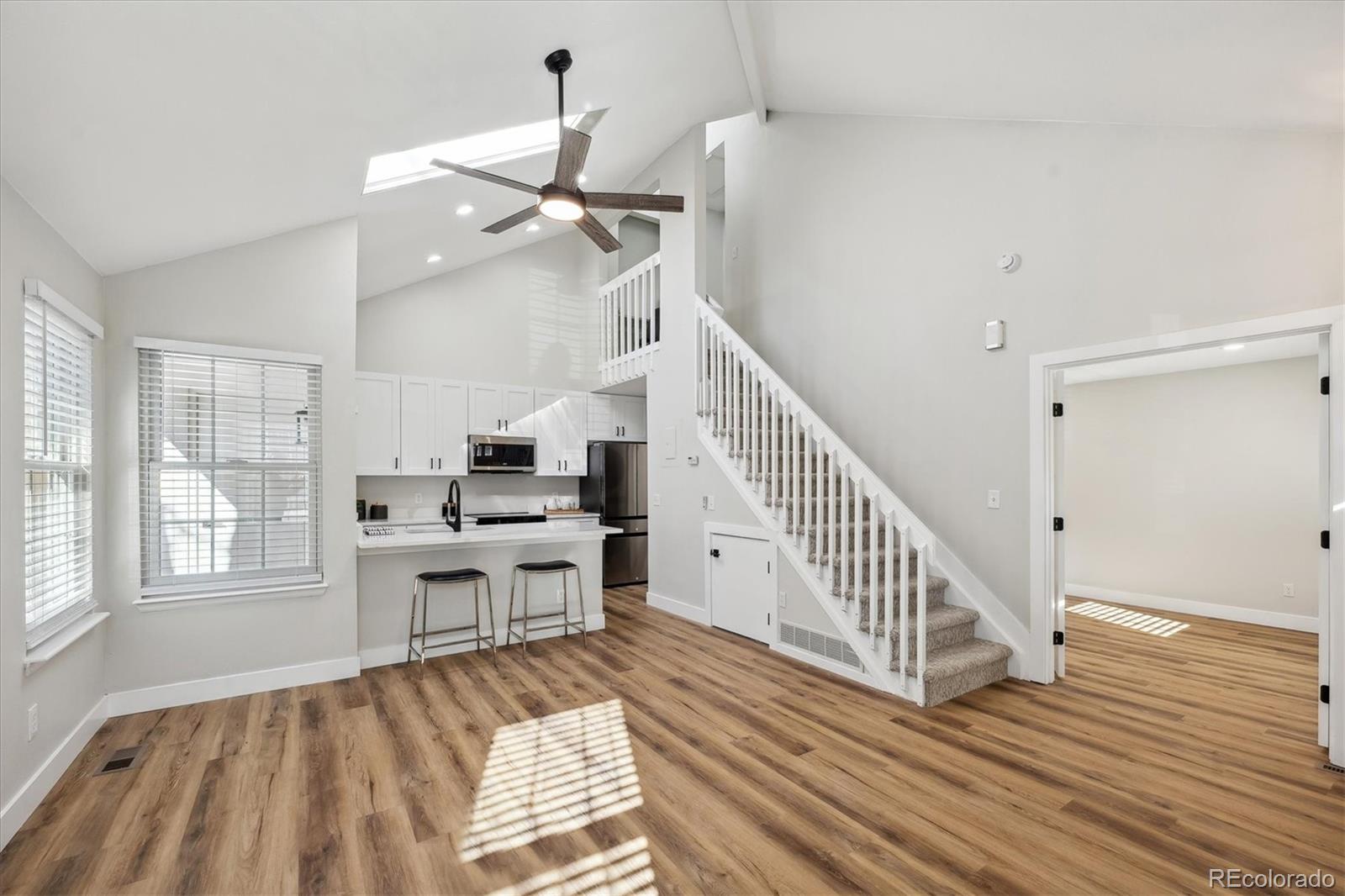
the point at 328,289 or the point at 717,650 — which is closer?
the point at 328,289

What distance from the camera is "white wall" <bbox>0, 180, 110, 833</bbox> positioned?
7.41 feet

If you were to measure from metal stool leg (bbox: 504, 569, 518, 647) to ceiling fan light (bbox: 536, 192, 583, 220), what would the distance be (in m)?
2.63

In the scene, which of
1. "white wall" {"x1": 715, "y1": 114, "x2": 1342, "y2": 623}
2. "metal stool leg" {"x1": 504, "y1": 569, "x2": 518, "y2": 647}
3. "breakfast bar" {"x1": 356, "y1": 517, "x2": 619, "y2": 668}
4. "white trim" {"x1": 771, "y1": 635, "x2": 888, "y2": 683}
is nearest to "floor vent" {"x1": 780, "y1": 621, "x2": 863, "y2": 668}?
"white trim" {"x1": 771, "y1": 635, "x2": 888, "y2": 683}

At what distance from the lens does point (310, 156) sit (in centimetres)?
307

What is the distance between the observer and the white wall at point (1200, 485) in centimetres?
518

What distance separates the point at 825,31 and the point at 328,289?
144 inches

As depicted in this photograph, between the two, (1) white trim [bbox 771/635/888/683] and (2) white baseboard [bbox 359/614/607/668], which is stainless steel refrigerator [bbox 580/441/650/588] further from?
(1) white trim [bbox 771/635/888/683]

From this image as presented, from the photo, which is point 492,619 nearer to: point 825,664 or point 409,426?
point 825,664

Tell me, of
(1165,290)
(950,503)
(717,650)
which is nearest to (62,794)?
(717,650)

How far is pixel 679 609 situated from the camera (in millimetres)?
5617

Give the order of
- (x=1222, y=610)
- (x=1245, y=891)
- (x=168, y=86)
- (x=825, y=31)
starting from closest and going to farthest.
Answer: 1. (x=1245, y=891)
2. (x=168, y=86)
3. (x=825, y=31)
4. (x=1222, y=610)

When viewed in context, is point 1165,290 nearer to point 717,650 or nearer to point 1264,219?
point 1264,219

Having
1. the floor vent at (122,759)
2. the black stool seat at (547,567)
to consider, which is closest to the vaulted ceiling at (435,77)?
the floor vent at (122,759)

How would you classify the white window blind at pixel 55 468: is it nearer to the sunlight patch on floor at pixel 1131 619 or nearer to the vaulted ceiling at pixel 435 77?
the vaulted ceiling at pixel 435 77
